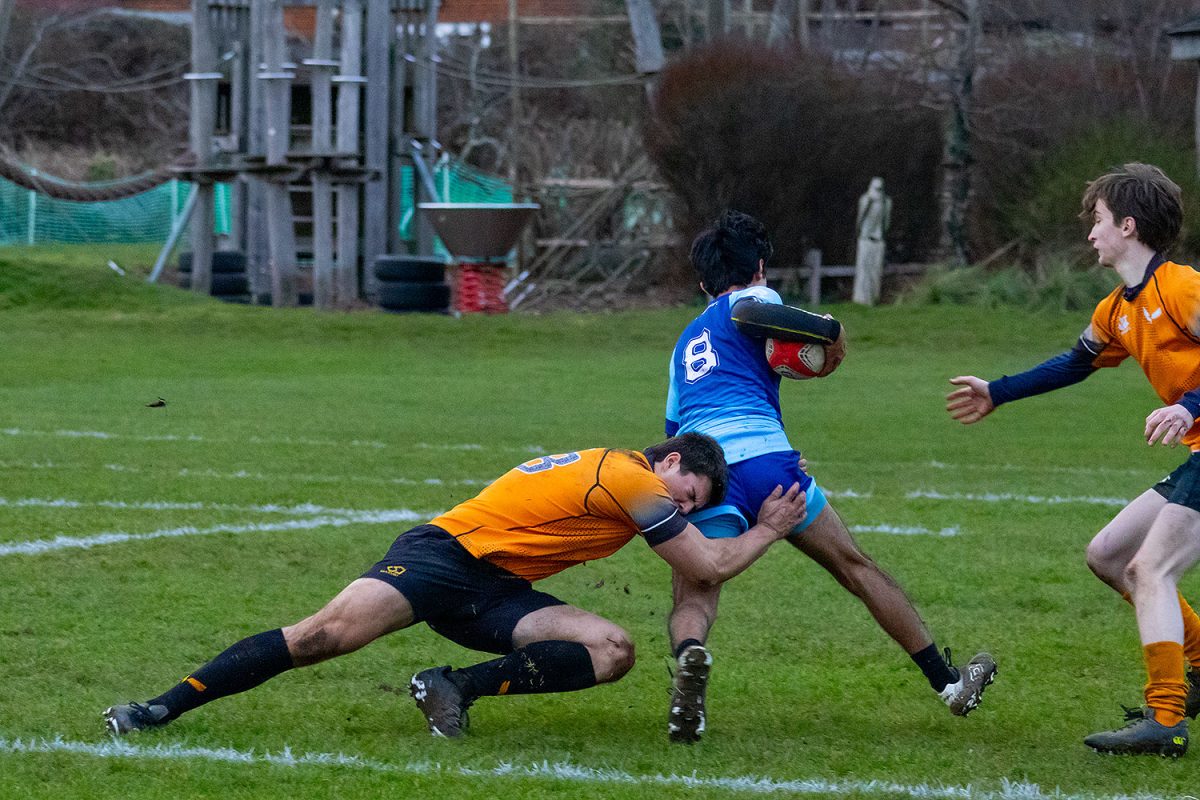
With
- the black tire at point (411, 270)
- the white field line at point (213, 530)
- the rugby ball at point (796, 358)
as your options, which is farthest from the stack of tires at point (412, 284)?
the rugby ball at point (796, 358)

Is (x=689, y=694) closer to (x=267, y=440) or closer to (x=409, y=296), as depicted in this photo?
(x=267, y=440)

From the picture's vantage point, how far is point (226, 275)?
87.2ft

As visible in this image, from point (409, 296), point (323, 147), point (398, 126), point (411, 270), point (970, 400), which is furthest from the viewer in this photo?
point (398, 126)

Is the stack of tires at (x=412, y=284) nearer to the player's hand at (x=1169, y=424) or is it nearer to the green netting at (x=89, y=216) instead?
the green netting at (x=89, y=216)

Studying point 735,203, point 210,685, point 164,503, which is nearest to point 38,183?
point 735,203

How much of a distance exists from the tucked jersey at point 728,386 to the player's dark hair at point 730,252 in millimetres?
64

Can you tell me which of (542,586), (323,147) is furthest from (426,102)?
(542,586)

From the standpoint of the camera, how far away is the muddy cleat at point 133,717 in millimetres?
5398

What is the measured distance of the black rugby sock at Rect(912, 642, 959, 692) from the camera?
19.3 ft

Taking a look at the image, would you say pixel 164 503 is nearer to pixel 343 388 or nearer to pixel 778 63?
pixel 343 388

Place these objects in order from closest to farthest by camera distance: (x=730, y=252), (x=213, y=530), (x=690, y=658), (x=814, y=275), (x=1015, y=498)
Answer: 1. (x=690, y=658)
2. (x=730, y=252)
3. (x=213, y=530)
4. (x=1015, y=498)
5. (x=814, y=275)

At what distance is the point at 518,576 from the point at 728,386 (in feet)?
3.17

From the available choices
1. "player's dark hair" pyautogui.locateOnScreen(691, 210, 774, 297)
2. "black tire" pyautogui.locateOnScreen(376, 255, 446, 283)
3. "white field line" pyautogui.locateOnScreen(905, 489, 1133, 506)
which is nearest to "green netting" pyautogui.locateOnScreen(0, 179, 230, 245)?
"black tire" pyautogui.locateOnScreen(376, 255, 446, 283)

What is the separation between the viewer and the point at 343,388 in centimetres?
1669
